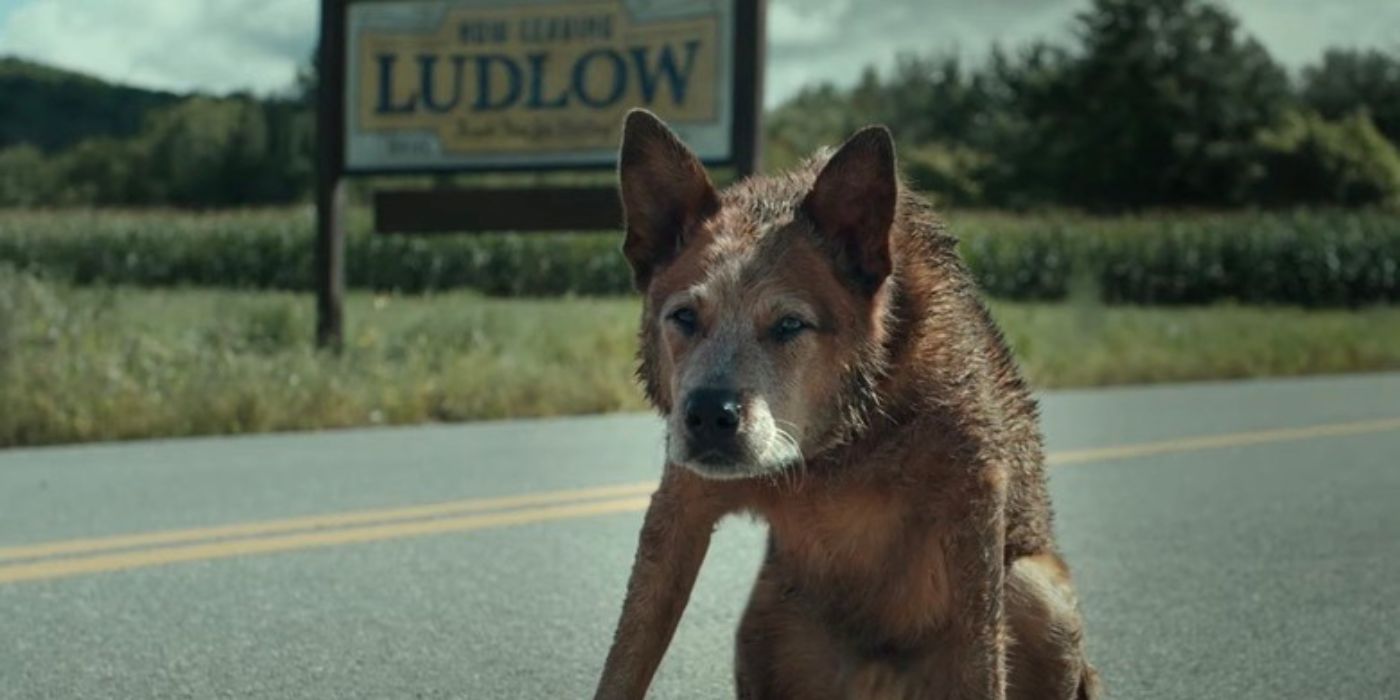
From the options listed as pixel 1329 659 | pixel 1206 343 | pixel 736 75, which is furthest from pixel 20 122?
pixel 1329 659

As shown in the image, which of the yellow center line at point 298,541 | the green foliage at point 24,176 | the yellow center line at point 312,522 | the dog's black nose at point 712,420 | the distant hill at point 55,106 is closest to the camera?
the dog's black nose at point 712,420

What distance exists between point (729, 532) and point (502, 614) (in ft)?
6.48

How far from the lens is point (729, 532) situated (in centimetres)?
773

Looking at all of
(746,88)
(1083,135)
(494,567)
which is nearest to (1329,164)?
(1083,135)

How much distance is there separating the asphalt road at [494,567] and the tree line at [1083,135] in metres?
27.4

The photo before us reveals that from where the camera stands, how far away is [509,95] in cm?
1689

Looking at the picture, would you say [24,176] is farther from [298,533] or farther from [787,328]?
[787,328]

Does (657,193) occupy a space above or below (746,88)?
below

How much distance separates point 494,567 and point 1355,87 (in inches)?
2481

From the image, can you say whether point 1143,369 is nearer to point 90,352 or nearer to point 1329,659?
point 90,352

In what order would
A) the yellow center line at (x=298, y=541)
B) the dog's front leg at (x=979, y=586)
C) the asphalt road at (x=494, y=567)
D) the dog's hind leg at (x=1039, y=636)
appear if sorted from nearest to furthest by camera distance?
1. the dog's front leg at (x=979, y=586)
2. the dog's hind leg at (x=1039, y=636)
3. the asphalt road at (x=494, y=567)
4. the yellow center line at (x=298, y=541)

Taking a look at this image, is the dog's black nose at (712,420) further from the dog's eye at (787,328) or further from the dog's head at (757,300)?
the dog's eye at (787,328)

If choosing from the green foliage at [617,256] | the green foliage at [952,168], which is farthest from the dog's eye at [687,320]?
the green foliage at [952,168]

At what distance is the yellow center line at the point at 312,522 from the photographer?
6.98 metres
